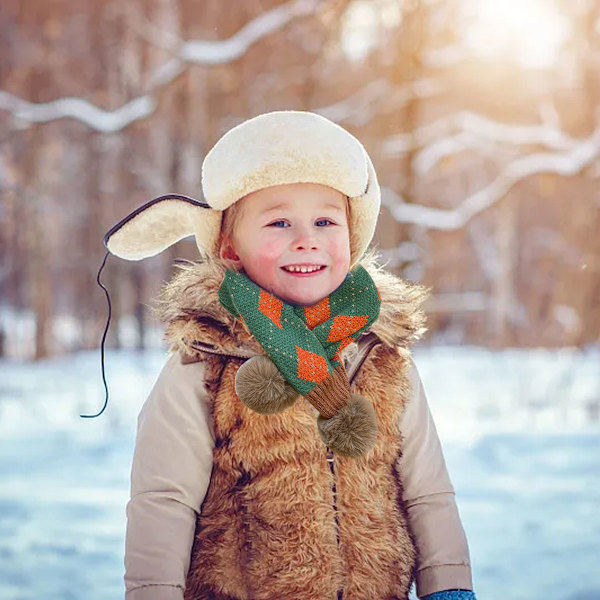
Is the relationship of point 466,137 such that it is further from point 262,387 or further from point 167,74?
point 262,387

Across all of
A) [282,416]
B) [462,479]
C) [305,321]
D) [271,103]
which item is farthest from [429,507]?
[271,103]

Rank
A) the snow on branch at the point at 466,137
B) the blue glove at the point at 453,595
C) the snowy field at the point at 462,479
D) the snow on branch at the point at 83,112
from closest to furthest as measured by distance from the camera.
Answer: the blue glove at the point at 453,595, the snowy field at the point at 462,479, the snow on branch at the point at 83,112, the snow on branch at the point at 466,137

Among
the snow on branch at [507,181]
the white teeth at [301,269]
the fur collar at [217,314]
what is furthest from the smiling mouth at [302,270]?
the snow on branch at [507,181]

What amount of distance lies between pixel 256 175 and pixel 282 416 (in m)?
0.55

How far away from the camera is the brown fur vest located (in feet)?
5.05

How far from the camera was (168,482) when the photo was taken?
1.55 m

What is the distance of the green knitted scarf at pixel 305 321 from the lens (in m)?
1.55

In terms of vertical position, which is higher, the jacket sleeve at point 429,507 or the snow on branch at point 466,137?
the snow on branch at point 466,137

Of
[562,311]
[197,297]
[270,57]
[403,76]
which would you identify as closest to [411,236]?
[403,76]

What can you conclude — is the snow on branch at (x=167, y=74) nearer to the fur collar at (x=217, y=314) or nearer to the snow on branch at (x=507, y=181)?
the snow on branch at (x=507, y=181)

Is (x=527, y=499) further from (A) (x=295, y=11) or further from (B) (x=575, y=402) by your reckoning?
(A) (x=295, y=11)

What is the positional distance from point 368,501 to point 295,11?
662 centimetres

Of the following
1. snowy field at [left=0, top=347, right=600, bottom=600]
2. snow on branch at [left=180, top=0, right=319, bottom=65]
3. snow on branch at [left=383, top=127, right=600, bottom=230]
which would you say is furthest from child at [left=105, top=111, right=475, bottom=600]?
snow on branch at [left=383, top=127, right=600, bottom=230]

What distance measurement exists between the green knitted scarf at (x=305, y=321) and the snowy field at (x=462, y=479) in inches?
56.6
